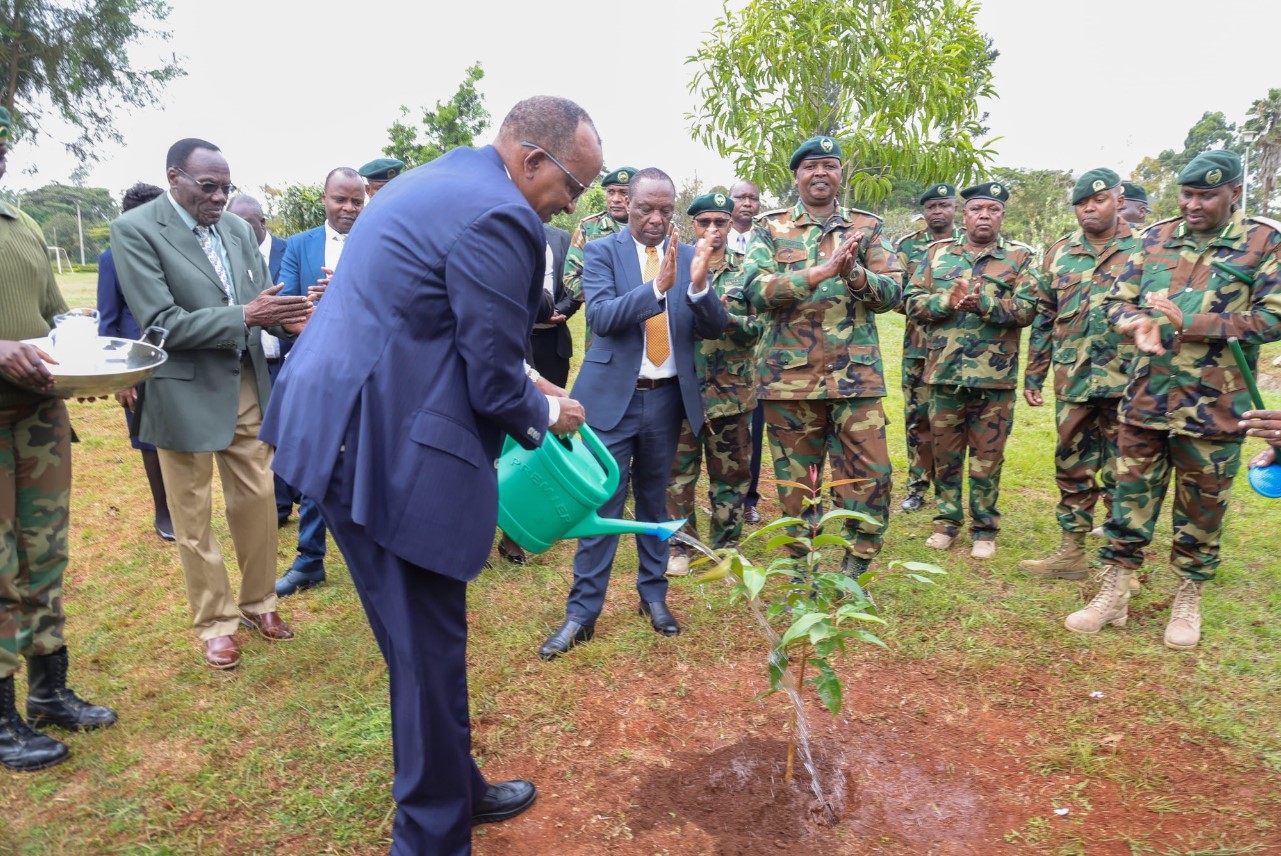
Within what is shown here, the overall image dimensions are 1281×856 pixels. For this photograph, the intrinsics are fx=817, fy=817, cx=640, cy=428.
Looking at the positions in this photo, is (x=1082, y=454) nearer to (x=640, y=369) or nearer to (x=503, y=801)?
(x=640, y=369)

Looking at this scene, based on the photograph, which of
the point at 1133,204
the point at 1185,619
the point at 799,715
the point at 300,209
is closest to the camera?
the point at 799,715

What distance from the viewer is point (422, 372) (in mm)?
2086

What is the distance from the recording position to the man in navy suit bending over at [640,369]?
3801 millimetres

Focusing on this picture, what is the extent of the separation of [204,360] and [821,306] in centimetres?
294

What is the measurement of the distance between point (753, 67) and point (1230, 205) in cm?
483

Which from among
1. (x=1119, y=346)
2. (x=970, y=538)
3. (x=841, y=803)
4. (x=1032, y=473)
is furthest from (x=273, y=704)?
(x=1032, y=473)

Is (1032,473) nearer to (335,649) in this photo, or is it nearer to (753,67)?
(753,67)

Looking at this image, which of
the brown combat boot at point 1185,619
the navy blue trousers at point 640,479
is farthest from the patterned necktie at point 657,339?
the brown combat boot at point 1185,619

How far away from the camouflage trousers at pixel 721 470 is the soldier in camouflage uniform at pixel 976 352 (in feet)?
4.68

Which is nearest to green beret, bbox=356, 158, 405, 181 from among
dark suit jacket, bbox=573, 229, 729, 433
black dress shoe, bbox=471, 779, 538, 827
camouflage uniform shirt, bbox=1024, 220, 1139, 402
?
dark suit jacket, bbox=573, 229, 729, 433

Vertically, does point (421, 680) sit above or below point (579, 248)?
below

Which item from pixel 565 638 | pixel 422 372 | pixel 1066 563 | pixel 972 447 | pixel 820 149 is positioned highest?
pixel 820 149

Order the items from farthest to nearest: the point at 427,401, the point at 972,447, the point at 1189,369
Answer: the point at 972,447 < the point at 1189,369 < the point at 427,401

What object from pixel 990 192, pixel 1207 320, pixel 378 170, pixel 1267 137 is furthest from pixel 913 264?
pixel 1267 137
